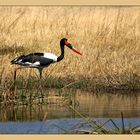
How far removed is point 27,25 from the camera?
6.09 meters

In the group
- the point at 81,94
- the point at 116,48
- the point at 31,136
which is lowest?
the point at 31,136

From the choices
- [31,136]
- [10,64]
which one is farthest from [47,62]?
[31,136]

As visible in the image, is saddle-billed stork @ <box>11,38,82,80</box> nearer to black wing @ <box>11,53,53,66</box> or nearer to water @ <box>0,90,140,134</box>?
black wing @ <box>11,53,53,66</box>

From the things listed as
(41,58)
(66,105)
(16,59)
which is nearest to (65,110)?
(66,105)

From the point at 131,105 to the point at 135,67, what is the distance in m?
0.37

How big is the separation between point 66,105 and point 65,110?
1.9 inches

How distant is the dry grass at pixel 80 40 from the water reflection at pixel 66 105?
13 cm

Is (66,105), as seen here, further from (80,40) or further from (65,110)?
(80,40)

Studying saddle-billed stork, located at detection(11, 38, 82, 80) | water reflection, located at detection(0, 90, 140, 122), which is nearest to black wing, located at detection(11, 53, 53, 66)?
saddle-billed stork, located at detection(11, 38, 82, 80)

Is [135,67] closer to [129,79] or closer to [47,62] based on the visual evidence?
[129,79]

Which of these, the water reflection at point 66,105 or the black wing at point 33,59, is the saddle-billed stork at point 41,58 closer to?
the black wing at point 33,59

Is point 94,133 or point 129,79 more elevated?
point 129,79

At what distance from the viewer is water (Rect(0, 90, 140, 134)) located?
598 centimetres

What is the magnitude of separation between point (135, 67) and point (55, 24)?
2.84ft
